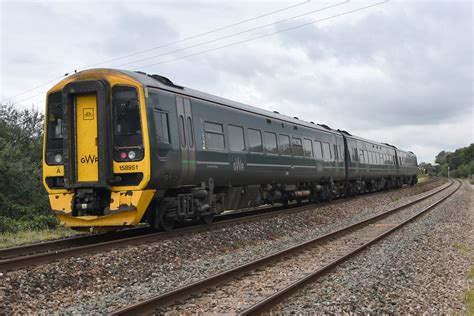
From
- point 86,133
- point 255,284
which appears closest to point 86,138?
point 86,133

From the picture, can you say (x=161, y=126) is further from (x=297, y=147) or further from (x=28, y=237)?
(x=297, y=147)

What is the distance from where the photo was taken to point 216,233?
1080cm

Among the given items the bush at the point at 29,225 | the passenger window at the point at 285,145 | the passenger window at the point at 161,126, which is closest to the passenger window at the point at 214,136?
the passenger window at the point at 161,126

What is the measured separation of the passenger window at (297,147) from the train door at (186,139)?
6725 millimetres

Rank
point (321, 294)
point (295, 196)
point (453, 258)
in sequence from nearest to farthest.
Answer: point (321, 294) → point (453, 258) → point (295, 196)

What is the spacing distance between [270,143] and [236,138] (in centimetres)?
240

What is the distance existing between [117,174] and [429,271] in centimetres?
578

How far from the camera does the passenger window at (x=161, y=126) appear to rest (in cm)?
958

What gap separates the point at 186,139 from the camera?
10.5 m

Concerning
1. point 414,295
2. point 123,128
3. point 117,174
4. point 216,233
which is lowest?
point 414,295

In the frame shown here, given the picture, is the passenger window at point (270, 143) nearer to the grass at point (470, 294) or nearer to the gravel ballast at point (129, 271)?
the gravel ballast at point (129, 271)

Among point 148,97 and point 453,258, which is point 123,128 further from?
point 453,258

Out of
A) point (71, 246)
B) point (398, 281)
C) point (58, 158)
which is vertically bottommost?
Answer: point (398, 281)

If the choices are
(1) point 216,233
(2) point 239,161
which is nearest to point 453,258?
(1) point 216,233
